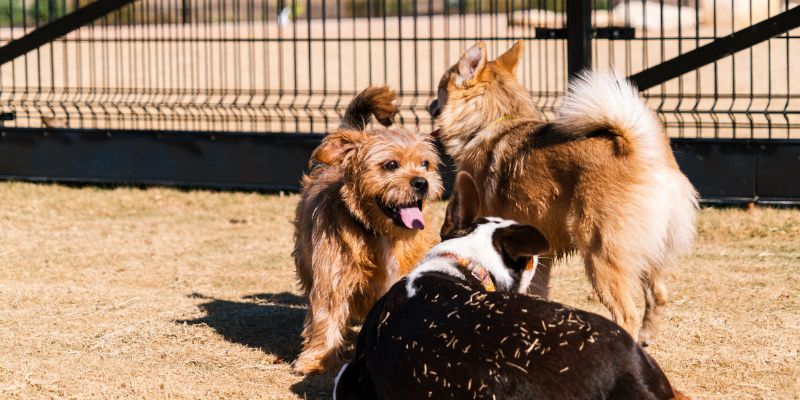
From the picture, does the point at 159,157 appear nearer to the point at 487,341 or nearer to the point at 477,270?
the point at 477,270

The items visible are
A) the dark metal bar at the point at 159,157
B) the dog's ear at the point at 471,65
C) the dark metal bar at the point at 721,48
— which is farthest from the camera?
the dark metal bar at the point at 159,157

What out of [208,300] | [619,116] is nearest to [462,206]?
[619,116]

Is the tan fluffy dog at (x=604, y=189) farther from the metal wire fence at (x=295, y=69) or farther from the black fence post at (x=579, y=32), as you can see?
the metal wire fence at (x=295, y=69)

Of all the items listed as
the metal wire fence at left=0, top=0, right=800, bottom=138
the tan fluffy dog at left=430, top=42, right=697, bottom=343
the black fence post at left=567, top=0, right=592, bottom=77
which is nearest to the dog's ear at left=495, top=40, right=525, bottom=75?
the tan fluffy dog at left=430, top=42, right=697, bottom=343

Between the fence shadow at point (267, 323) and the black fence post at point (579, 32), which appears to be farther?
the black fence post at point (579, 32)

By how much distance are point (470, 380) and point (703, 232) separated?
17.1ft

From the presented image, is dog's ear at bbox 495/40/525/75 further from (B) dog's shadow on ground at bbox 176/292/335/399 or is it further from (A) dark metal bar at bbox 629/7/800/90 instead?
(A) dark metal bar at bbox 629/7/800/90

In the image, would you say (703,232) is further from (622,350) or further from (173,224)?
(622,350)

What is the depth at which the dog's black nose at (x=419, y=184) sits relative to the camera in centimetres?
513

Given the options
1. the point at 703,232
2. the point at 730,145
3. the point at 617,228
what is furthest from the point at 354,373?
the point at 730,145

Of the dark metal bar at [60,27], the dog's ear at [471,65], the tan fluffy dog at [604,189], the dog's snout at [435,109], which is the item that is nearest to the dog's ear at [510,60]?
the dog's ear at [471,65]

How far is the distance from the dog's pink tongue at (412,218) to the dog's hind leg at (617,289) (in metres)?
0.83

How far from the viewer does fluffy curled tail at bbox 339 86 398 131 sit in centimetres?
588

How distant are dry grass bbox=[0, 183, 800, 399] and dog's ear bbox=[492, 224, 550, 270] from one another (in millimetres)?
1126
